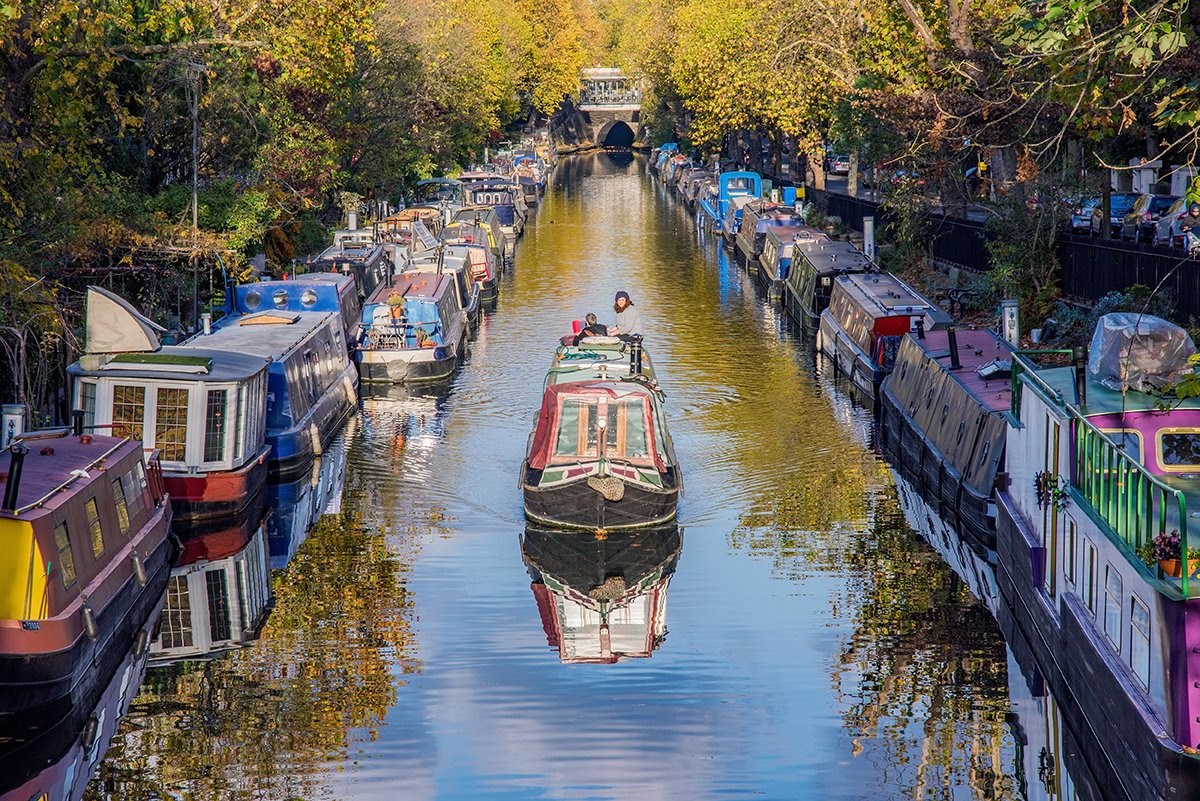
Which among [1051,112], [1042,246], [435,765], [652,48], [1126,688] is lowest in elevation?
[435,765]

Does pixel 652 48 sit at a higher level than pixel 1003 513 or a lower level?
higher

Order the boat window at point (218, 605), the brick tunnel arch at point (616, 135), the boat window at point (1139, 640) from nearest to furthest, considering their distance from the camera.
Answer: the boat window at point (1139, 640), the boat window at point (218, 605), the brick tunnel arch at point (616, 135)

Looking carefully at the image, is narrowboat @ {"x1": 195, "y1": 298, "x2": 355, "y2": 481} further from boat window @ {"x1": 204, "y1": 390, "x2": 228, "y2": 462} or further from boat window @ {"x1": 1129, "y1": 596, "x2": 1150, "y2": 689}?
boat window @ {"x1": 1129, "y1": 596, "x2": 1150, "y2": 689}

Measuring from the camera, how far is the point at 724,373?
44.7 m

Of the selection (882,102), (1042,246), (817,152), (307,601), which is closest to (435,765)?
(307,601)

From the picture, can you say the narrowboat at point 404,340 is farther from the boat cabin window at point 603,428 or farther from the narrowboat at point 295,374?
the boat cabin window at point 603,428

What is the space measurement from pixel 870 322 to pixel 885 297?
185cm

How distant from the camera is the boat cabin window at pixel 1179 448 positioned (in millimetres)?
18875

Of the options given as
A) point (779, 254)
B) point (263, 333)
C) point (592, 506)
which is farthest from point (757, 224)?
point (592, 506)

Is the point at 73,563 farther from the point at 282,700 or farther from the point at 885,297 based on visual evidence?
the point at 885,297

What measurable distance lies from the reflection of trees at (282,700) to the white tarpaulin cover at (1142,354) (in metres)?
9.70

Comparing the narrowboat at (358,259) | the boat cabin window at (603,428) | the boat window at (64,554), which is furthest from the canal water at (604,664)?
the narrowboat at (358,259)

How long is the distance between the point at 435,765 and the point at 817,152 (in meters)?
61.6

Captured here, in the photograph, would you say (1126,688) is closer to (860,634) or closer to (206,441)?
(860,634)
